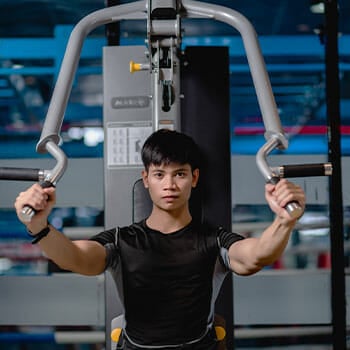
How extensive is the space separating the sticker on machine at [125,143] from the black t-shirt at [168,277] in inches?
23.5

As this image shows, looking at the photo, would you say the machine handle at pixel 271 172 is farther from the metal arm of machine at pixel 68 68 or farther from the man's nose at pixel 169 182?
the metal arm of machine at pixel 68 68

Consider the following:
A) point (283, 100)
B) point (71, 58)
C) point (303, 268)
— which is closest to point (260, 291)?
point (303, 268)

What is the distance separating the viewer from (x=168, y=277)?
75.1 inches

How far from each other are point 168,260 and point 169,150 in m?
0.37

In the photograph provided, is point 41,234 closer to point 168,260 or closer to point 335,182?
point 168,260

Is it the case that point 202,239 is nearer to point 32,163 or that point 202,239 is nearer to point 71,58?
point 71,58

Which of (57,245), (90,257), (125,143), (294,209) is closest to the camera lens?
(294,209)

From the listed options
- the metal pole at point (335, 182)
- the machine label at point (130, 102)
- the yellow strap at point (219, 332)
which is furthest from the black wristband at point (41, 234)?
the metal pole at point (335, 182)

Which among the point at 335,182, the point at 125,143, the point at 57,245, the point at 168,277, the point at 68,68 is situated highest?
the point at 68,68

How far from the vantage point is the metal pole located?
3414 millimetres

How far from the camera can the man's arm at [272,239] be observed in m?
1.47

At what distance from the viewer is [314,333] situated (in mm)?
3471

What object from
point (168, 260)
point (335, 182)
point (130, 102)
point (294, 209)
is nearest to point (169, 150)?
point (168, 260)

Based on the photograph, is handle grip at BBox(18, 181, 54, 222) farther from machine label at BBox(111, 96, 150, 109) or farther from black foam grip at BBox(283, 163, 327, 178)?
machine label at BBox(111, 96, 150, 109)
